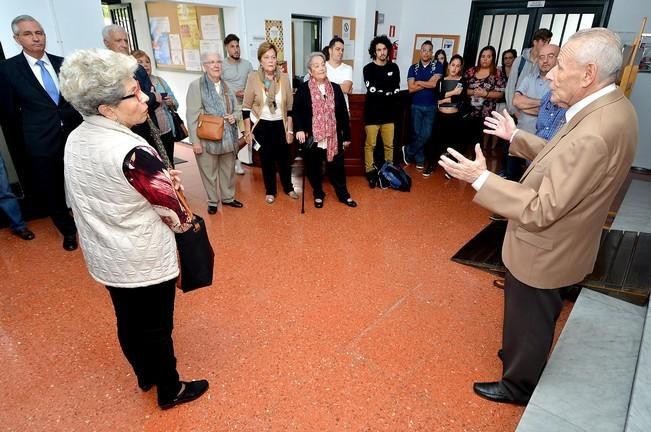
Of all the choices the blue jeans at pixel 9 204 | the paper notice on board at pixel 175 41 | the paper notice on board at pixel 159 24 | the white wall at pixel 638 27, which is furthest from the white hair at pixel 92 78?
the white wall at pixel 638 27

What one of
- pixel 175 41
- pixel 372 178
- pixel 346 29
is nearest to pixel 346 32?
pixel 346 29

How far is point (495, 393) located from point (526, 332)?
41 cm

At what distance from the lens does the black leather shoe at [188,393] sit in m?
1.69

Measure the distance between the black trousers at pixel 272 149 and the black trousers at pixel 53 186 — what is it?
1.65 meters

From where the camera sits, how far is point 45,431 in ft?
5.21

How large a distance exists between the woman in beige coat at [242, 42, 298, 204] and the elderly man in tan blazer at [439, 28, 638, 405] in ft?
8.30

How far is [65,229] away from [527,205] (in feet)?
10.6

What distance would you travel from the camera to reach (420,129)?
4.91 meters

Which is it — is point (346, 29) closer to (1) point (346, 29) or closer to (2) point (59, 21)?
(1) point (346, 29)

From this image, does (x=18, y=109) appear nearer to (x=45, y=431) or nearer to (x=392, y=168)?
(x=45, y=431)

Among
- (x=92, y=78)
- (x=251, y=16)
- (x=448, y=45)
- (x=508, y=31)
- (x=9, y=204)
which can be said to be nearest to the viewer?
(x=92, y=78)

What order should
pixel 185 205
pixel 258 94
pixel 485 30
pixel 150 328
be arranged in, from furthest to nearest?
pixel 485 30 < pixel 258 94 < pixel 150 328 < pixel 185 205

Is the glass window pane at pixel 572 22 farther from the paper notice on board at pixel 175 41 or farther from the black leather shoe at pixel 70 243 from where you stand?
the black leather shoe at pixel 70 243

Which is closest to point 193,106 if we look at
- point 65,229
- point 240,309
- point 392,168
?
point 65,229
